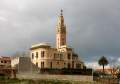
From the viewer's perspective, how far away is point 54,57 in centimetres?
10869

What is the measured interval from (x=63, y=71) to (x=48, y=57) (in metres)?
13.7

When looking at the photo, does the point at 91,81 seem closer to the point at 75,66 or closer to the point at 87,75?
the point at 87,75

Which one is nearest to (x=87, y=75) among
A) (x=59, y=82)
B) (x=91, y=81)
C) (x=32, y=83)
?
(x=91, y=81)

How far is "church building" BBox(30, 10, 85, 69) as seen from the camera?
10775 centimetres

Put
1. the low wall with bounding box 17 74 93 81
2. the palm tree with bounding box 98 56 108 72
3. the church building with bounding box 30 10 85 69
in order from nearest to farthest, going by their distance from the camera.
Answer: the low wall with bounding box 17 74 93 81 → the church building with bounding box 30 10 85 69 → the palm tree with bounding box 98 56 108 72

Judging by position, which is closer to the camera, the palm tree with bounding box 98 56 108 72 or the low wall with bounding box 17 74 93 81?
the low wall with bounding box 17 74 93 81

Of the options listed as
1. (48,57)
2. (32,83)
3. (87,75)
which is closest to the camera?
(32,83)

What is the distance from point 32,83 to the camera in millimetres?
79750

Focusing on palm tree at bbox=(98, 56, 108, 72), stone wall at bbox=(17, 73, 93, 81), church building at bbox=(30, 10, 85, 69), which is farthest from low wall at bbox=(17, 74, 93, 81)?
palm tree at bbox=(98, 56, 108, 72)

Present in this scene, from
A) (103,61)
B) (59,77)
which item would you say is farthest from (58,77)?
(103,61)

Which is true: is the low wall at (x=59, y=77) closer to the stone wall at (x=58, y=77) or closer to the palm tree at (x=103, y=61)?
the stone wall at (x=58, y=77)

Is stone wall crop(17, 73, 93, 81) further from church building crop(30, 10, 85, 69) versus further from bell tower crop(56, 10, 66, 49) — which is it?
bell tower crop(56, 10, 66, 49)

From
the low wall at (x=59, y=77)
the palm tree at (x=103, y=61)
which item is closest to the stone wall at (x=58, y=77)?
the low wall at (x=59, y=77)

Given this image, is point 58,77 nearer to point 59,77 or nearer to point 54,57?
point 59,77
